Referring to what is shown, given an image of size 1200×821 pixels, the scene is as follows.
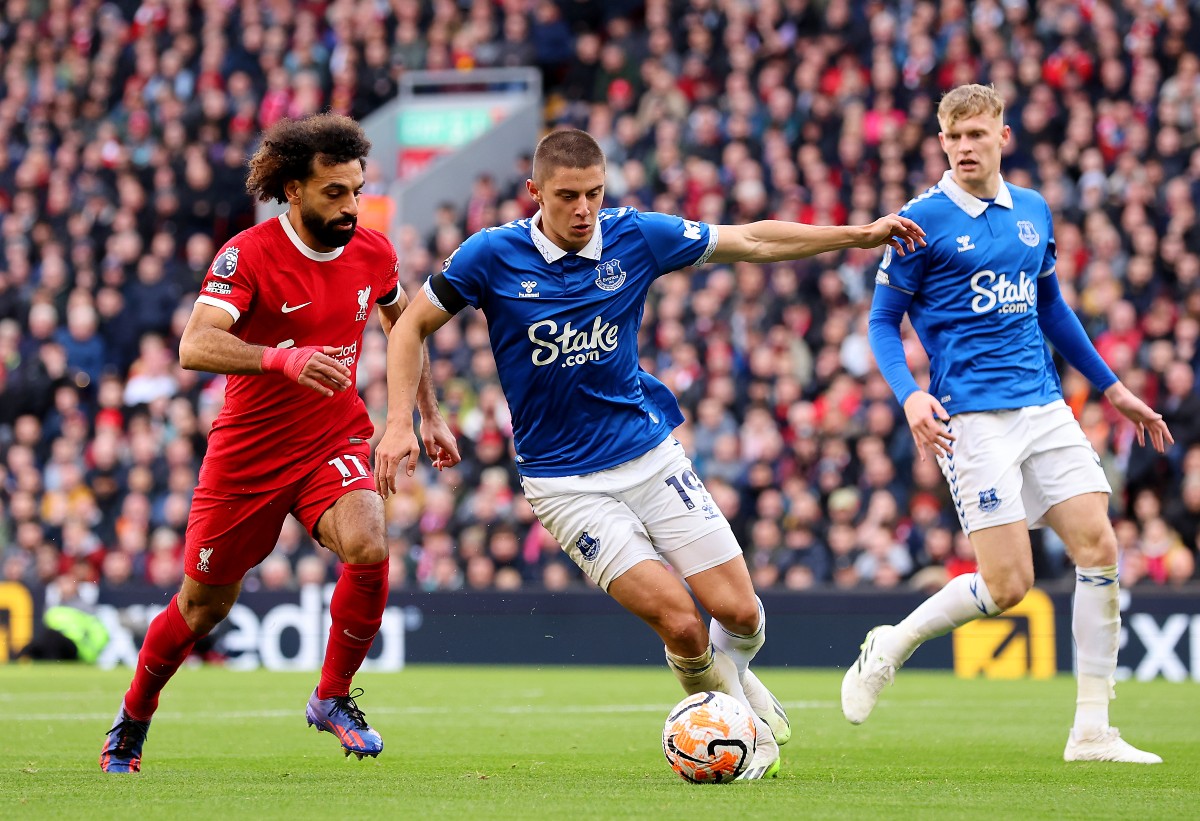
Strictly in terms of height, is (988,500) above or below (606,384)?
below

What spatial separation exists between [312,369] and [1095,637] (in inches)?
143

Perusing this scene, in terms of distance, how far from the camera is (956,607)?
8.20m

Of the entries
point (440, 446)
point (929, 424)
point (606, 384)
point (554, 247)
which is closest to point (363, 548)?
point (440, 446)

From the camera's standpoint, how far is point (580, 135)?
700 centimetres

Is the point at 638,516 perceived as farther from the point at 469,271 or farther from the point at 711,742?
the point at 469,271

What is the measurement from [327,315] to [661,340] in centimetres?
1080

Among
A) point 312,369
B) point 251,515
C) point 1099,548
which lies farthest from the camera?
point 1099,548

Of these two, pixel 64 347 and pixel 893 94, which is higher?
pixel 893 94

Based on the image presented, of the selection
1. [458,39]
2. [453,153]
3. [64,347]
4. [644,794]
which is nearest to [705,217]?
[453,153]

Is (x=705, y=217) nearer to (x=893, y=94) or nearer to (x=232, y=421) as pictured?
(x=893, y=94)

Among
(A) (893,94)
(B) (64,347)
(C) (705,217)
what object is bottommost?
(B) (64,347)

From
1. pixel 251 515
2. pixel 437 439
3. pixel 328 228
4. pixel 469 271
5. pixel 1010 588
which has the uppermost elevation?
pixel 328 228

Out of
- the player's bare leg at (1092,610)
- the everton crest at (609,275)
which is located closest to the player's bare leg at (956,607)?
the player's bare leg at (1092,610)

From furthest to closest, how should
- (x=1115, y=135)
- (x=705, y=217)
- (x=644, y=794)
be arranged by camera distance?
(x=705, y=217) → (x=1115, y=135) → (x=644, y=794)
